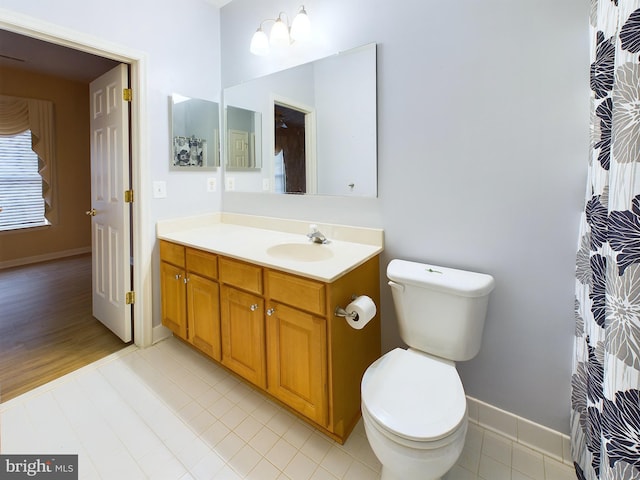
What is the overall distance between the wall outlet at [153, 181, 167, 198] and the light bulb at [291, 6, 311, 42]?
1.29 m

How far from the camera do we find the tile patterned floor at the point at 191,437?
1.29m

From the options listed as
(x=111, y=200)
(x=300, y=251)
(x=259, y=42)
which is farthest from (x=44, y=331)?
(x=259, y=42)

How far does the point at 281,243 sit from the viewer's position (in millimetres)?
1824

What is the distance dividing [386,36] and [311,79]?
1.59ft

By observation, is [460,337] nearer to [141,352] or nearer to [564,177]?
[564,177]

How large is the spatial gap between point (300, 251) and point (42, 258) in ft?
15.0

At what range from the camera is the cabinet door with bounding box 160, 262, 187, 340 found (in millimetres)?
2023

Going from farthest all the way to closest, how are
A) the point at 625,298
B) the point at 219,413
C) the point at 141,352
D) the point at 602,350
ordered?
the point at 141,352
the point at 219,413
the point at 602,350
the point at 625,298

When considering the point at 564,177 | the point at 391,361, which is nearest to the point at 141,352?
the point at 391,361

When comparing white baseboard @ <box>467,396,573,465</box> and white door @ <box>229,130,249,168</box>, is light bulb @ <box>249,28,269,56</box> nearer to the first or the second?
white door @ <box>229,130,249,168</box>

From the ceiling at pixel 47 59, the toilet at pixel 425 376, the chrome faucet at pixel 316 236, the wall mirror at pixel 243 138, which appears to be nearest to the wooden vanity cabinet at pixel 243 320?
the chrome faucet at pixel 316 236

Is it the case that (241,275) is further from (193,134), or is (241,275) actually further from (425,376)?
(193,134)

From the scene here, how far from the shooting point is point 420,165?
1.56 m

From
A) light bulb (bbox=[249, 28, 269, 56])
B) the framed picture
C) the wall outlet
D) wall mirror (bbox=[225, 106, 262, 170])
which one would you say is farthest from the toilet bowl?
light bulb (bbox=[249, 28, 269, 56])
